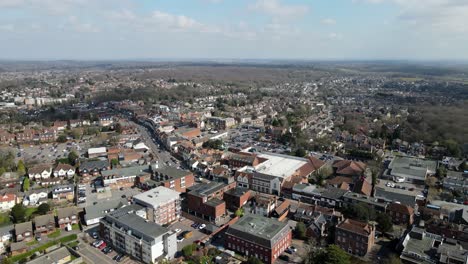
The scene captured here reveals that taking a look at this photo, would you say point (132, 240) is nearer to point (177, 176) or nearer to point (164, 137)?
point (177, 176)

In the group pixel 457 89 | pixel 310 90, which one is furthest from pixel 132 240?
pixel 457 89

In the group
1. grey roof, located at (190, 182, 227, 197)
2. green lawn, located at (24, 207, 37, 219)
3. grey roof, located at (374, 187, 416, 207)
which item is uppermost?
grey roof, located at (190, 182, 227, 197)

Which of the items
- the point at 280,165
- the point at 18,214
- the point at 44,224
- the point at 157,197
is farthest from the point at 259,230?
the point at 18,214

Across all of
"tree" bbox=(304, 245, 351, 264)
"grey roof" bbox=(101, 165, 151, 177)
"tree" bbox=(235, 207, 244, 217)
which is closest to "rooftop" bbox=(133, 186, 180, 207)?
"tree" bbox=(235, 207, 244, 217)

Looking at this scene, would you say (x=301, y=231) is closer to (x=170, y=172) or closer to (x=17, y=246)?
(x=170, y=172)

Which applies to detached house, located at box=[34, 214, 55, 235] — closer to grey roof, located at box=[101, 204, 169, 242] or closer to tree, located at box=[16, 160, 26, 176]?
grey roof, located at box=[101, 204, 169, 242]

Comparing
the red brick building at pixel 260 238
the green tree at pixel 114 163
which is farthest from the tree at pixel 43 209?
the red brick building at pixel 260 238

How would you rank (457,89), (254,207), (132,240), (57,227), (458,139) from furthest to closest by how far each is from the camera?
(457,89) → (458,139) → (254,207) → (57,227) → (132,240)

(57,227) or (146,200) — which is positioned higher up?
(146,200)
